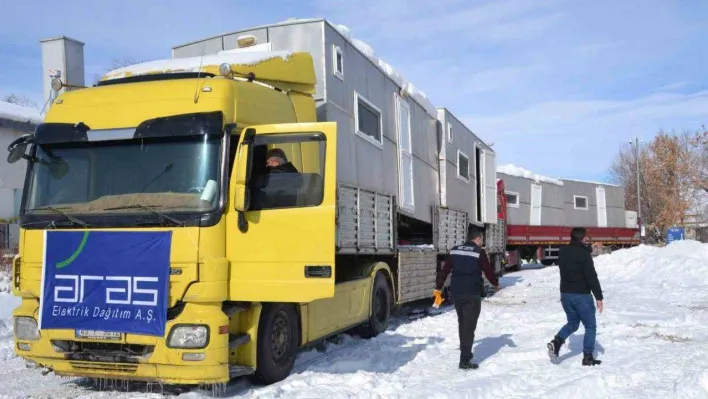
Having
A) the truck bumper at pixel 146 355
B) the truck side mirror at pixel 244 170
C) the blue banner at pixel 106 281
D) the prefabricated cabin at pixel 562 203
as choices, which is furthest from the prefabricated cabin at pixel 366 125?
the prefabricated cabin at pixel 562 203

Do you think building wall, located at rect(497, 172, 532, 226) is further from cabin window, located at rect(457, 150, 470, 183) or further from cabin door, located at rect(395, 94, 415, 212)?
cabin door, located at rect(395, 94, 415, 212)

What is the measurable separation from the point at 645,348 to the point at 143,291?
6.27 meters

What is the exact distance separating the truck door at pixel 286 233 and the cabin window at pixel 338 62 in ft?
9.03

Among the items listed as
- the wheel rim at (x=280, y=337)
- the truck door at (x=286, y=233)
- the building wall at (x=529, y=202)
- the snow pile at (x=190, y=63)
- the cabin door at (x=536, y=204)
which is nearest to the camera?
the truck door at (x=286, y=233)

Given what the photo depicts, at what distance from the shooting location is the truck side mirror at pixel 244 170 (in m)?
5.82

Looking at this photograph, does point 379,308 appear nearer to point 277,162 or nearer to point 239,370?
point 239,370

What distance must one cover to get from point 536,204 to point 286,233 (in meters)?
26.2

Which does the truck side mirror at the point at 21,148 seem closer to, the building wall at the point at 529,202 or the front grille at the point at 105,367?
the front grille at the point at 105,367

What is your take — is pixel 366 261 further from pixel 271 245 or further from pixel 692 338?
pixel 692 338

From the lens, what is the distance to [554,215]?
32000 mm

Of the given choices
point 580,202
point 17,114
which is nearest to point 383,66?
point 17,114

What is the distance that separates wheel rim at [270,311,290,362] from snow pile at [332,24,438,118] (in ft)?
13.5

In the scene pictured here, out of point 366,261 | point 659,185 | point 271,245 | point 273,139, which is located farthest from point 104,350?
point 659,185

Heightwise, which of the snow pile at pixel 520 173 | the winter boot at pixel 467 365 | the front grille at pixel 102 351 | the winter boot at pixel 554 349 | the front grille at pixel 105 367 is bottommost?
the winter boot at pixel 467 365
